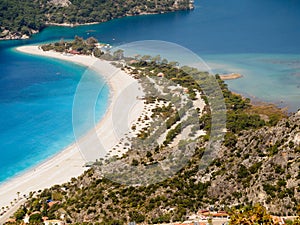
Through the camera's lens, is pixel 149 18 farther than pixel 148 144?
Yes

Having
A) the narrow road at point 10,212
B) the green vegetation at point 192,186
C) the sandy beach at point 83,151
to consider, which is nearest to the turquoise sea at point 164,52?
the sandy beach at point 83,151

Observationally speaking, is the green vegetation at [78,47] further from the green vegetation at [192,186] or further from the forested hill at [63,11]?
the green vegetation at [192,186]

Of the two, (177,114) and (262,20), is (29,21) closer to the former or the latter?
(262,20)

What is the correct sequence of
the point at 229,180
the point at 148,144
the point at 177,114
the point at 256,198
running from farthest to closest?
the point at 177,114, the point at 148,144, the point at 229,180, the point at 256,198

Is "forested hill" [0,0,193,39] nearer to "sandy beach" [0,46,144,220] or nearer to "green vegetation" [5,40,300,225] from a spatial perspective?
"sandy beach" [0,46,144,220]

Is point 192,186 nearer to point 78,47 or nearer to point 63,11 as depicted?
point 78,47

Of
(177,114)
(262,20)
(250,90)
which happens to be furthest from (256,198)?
(262,20)
